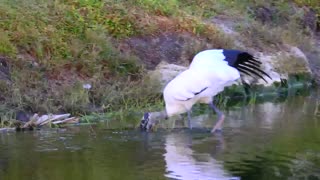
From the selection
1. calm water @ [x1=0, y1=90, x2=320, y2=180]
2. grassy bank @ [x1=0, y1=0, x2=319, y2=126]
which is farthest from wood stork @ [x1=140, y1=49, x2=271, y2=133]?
grassy bank @ [x1=0, y1=0, x2=319, y2=126]

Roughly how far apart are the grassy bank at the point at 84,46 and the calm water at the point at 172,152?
4.79 feet

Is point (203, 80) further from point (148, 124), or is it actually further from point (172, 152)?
point (172, 152)

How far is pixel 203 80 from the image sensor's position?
33.3 feet

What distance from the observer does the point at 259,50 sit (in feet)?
56.0

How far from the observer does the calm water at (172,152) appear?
7.93m

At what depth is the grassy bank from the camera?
12.4 metres

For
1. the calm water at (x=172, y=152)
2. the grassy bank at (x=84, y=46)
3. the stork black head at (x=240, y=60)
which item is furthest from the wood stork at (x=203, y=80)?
the grassy bank at (x=84, y=46)

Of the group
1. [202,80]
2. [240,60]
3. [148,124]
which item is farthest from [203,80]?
[148,124]

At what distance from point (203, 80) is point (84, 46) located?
4548 millimetres

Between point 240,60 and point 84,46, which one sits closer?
point 240,60

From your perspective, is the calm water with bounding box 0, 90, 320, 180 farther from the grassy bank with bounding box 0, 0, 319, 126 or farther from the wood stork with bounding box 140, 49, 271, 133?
the grassy bank with bounding box 0, 0, 319, 126

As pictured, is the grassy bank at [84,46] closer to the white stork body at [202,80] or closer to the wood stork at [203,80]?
the wood stork at [203,80]

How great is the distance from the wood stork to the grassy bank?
2.14m

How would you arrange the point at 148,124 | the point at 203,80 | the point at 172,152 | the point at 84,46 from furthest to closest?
the point at 84,46
the point at 148,124
the point at 203,80
the point at 172,152
